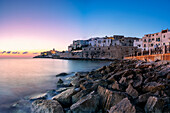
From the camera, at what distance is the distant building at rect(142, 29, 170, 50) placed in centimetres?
3525

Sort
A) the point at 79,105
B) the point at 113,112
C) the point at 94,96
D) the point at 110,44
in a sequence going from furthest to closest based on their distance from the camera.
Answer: the point at 110,44, the point at 94,96, the point at 79,105, the point at 113,112

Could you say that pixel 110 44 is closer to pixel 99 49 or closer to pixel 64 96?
pixel 99 49

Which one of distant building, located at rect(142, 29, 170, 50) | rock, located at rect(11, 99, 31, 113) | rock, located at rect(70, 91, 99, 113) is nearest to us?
rock, located at rect(70, 91, 99, 113)

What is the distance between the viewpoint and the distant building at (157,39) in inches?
1388

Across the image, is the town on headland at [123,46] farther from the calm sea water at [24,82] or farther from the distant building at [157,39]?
the calm sea water at [24,82]

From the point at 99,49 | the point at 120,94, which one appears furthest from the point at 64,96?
the point at 99,49

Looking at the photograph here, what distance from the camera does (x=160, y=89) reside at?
13.4 ft

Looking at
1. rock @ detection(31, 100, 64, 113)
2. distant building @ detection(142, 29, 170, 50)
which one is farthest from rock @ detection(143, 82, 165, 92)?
distant building @ detection(142, 29, 170, 50)

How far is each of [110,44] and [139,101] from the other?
58.6 metres

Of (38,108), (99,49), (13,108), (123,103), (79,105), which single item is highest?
(99,49)

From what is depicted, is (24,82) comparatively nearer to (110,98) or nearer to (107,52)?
(110,98)

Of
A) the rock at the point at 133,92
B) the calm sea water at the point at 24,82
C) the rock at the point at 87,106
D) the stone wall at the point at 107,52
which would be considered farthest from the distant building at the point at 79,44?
the rock at the point at 87,106

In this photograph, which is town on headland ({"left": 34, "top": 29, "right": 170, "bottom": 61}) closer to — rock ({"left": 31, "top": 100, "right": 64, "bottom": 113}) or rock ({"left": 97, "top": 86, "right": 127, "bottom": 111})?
rock ({"left": 97, "top": 86, "right": 127, "bottom": 111})

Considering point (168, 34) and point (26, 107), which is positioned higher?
point (168, 34)
